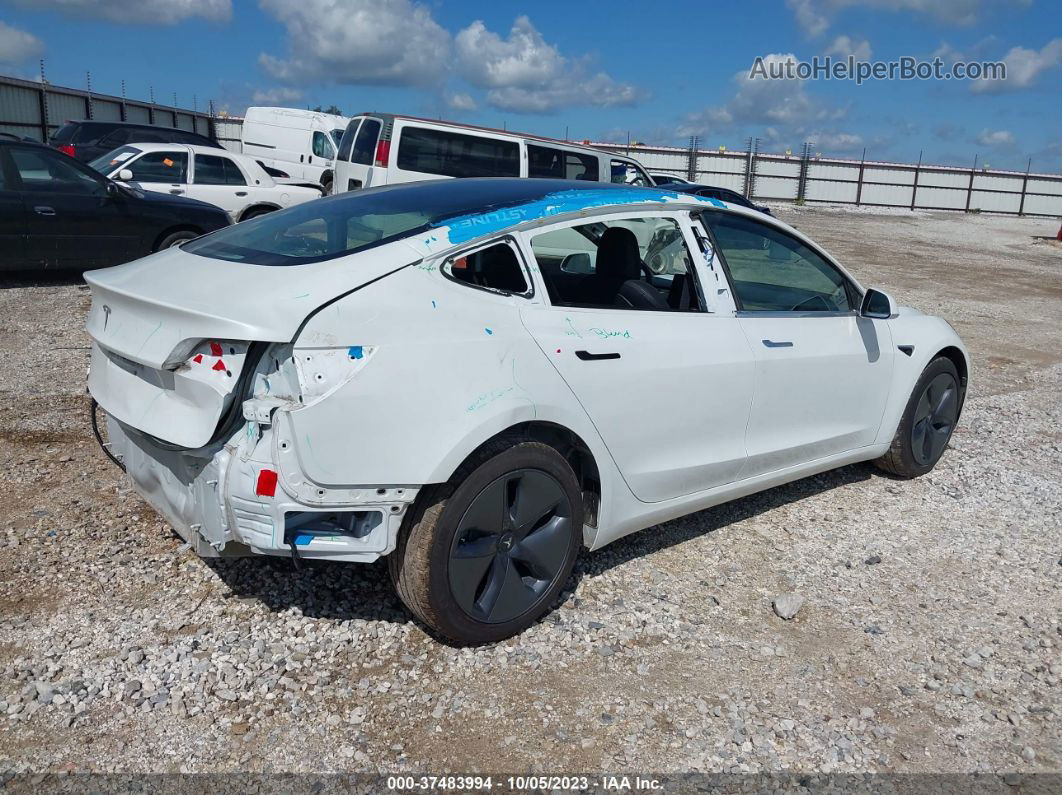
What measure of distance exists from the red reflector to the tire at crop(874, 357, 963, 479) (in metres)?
3.63

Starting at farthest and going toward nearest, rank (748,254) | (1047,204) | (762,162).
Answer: (1047,204) → (762,162) → (748,254)

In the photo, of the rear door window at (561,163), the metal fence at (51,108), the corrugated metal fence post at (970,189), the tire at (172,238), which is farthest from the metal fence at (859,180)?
the tire at (172,238)

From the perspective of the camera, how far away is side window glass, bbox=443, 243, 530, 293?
3123mm

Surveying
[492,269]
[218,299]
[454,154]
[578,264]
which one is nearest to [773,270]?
[578,264]

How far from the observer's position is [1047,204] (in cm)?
4203

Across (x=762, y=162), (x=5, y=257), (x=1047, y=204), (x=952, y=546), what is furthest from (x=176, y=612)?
(x=1047, y=204)

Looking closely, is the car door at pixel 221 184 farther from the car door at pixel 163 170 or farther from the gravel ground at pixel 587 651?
the gravel ground at pixel 587 651

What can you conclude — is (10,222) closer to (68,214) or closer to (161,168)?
(68,214)

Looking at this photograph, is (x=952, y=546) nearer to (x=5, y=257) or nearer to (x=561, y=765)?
(x=561, y=765)

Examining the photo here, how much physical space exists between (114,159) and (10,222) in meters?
3.83

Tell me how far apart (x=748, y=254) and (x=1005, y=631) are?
6.52 ft

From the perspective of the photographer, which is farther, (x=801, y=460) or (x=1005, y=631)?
(x=801, y=460)

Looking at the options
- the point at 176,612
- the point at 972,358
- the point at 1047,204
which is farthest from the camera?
the point at 1047,204

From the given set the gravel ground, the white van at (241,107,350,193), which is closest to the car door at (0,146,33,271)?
the gravel ground
